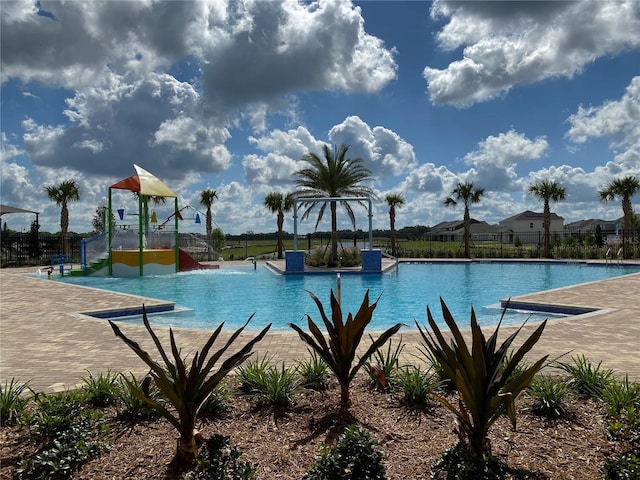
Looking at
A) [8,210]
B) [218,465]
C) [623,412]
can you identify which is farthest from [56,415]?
[8,210]

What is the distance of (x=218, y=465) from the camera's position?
8.55 ft

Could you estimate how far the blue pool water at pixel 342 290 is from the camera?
10141mm

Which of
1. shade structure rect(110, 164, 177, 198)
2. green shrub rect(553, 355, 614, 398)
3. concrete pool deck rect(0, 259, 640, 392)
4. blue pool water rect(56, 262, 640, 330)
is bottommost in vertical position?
blue pool water rect(56, 262, 640, 330)

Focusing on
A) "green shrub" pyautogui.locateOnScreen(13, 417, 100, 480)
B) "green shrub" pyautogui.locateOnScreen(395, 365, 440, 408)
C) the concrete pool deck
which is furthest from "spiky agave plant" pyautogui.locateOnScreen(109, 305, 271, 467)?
the concrete pool deck

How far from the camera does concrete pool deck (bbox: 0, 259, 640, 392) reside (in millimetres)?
4898

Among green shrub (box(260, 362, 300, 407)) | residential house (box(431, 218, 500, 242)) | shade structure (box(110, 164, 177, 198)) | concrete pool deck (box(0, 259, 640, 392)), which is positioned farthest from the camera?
residential house (box(431, 218, 500, 242))

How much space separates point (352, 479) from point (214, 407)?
139 centimetres

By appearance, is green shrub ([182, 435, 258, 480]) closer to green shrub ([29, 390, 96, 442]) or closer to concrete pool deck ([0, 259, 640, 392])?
green shrub ([29, 390, 96, 442])

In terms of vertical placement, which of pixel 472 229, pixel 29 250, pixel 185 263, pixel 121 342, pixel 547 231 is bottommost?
pixel 121 342

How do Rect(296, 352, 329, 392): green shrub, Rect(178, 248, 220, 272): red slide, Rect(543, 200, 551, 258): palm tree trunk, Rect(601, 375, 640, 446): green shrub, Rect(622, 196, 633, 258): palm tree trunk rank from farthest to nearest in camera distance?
Rect(543, 200, 551, 258): palm tree trunk → Rect(622, 196, 633, 258): palm tree trunk → Rect(178, 248, 220, 272): red slide → Rect(296, 352, 329, 392): green shrub → Rect(601, 375, 640, 446): green shrub

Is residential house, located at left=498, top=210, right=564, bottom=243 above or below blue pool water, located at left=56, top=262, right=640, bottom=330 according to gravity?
above

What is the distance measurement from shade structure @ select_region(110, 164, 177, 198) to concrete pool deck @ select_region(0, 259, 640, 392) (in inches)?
424

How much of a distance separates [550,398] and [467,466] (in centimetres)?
132

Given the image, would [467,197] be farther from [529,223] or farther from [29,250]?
[529,223]
